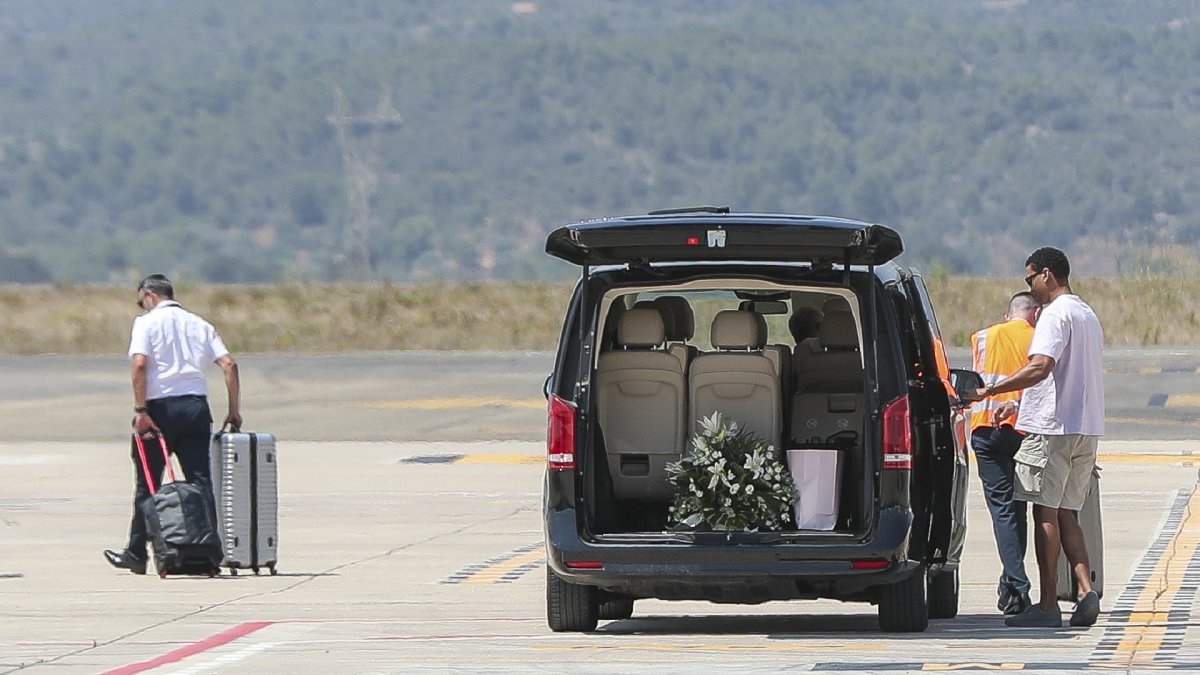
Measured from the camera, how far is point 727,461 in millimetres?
9898

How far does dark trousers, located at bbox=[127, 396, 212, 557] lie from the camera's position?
42.4ft

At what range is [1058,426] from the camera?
10359mm

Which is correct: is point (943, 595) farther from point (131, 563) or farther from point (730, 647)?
point (131, 563)

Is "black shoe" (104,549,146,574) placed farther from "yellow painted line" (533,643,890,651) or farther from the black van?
"yellow painted line" (533,643,890,651)

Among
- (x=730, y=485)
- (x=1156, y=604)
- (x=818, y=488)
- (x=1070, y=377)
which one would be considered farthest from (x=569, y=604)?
(x=1156, y=604)

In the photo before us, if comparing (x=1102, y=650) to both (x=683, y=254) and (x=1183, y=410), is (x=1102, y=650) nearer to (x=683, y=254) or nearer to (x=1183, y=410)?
(x=683, y=254)

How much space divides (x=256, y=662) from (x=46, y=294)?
63.9 metres

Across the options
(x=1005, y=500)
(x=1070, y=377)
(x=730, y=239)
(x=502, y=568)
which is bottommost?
(x=502, y=568)

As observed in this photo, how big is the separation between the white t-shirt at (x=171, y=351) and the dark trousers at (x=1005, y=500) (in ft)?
15.1

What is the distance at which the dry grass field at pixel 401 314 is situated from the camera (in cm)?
5372

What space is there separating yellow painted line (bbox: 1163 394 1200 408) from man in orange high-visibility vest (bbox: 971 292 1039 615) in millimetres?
19159

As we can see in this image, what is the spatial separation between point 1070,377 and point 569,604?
2.54 m

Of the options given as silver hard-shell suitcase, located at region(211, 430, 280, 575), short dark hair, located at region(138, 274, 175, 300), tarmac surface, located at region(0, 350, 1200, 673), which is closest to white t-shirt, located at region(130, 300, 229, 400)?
short dark hair, located at region(138, 274, 175, 300)

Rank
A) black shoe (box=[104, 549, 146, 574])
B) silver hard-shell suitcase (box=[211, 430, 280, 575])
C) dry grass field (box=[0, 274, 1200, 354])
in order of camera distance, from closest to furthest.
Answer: silver hard-shell suitcase (box=[211, 430, 280, 575]) < black shoe (box=[104, 549, 146, 574]) < dry grass field (box=[0, 274, 1200, 354])
